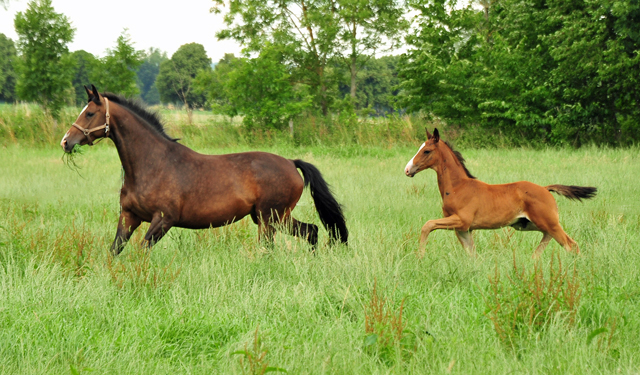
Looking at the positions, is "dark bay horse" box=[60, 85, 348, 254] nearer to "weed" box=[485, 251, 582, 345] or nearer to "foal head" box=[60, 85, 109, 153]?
"foal head" box=[60, 85, 109, 153]

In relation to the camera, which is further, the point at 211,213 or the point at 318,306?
the point at 211,213

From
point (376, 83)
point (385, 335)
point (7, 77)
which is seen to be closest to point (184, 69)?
point (7, 77)

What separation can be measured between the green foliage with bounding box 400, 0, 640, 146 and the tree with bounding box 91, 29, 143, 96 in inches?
504

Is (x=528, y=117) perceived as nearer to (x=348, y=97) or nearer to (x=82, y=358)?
(x=348, y=97)

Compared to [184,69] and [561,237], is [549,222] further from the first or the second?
[184,69]

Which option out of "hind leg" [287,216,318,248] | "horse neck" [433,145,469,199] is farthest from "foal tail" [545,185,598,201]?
"hind leg" [287,216,318,248]

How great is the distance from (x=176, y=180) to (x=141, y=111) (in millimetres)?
897

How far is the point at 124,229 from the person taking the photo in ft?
18.0

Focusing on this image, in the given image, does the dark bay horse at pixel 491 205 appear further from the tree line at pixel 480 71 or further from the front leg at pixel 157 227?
the tree line at pixel 480 71

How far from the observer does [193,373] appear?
3.08 meters

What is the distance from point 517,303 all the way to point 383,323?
1.02m

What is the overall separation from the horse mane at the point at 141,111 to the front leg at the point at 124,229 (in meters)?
0.95

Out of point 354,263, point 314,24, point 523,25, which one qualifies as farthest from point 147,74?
point 354,263

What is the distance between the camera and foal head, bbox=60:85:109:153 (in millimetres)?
5254
